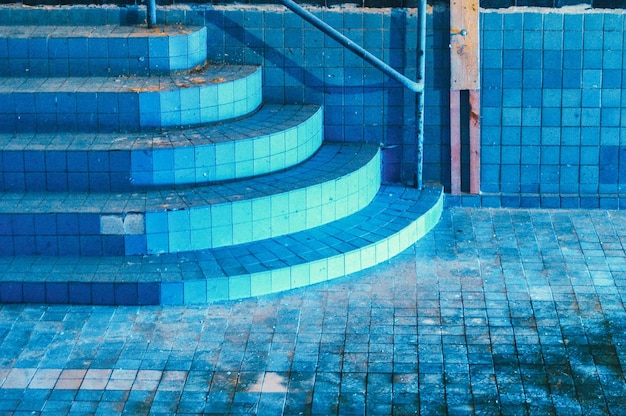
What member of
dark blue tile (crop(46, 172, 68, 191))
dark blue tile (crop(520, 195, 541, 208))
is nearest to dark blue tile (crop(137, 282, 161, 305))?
dark blue tile (crop(46, 172, 68, 191))

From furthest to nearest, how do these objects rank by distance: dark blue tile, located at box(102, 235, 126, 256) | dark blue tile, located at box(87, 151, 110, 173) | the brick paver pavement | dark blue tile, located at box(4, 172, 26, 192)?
1. dark blue tile, located at box(4, 172, 26, 192)
2. dark blue tile, located at box(87, 151, 110, 173)
3. dark blue tile, located at box(102, 235, 126, 256)
4. the brick paver pavement

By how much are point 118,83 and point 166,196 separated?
1273 mm

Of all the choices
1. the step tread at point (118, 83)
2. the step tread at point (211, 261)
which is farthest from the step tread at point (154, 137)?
the step tread at point (211, 261)

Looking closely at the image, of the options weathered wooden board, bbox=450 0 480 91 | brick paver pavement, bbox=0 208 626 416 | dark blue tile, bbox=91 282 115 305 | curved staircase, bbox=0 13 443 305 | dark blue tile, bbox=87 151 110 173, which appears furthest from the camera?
weathered wooden board, bbox=450 0 480 91

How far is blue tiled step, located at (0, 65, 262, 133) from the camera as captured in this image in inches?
356

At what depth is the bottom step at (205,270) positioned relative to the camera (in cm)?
804

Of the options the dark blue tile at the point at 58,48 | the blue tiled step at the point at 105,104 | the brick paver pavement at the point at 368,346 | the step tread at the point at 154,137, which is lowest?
the brick paver pavement at the point at 368,346

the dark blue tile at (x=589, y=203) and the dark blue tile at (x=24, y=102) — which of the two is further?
the dark blue tile at (x=589, y=203)

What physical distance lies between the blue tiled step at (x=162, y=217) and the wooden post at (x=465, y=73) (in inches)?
60.5

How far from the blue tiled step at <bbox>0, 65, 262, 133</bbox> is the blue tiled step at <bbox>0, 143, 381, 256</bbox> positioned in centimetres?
70

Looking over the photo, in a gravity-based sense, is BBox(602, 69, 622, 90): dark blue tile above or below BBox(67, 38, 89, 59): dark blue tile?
below

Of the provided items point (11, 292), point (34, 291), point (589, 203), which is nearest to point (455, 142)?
point (589, 203)

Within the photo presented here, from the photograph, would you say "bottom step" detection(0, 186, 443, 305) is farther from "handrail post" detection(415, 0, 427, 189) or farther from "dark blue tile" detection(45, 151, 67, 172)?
"handrail post" detection(415, 0, 427, 189)

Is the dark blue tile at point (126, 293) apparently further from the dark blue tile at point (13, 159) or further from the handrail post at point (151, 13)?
the handrail post at point (151, 13)
